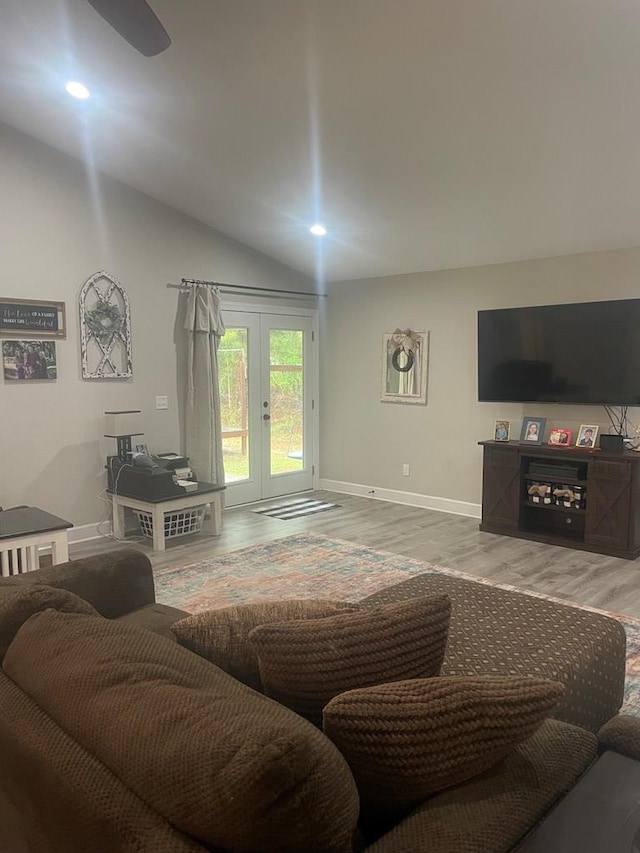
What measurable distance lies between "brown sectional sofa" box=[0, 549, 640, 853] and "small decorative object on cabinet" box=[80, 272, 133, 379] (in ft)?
12.6

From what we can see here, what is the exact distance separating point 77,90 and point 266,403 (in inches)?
132

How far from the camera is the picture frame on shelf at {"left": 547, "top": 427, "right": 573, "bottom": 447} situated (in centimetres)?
521

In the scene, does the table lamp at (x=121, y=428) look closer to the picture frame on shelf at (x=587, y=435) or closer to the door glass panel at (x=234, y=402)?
the door glass panel at (x=234, y=402)

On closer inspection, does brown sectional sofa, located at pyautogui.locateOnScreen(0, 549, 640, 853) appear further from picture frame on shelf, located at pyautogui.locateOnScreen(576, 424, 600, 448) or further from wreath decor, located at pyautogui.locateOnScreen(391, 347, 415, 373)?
wreath decor, located at pyautogui.locateOnScreen(391, 347, 415, 373)

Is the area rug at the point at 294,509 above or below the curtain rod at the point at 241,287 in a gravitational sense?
below

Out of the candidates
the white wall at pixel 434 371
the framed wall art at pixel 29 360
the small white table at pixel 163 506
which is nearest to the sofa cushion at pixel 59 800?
the small white table at pixel 163 506

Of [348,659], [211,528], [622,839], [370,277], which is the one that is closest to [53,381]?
[211,528]

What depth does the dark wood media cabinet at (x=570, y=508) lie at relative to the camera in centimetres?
467

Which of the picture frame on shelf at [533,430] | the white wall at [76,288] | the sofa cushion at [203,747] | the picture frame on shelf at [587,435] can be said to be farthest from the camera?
the picture frame on shelf at [533,430]

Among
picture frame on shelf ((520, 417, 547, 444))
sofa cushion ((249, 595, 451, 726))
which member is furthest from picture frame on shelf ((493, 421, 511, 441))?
sofa cushion ((249, 595, 451, 726))

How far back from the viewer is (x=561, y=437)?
523 centimetres

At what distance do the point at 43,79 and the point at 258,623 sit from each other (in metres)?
3.85

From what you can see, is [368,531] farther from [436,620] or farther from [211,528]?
[436,620]

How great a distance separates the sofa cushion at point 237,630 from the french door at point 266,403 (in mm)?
4699
